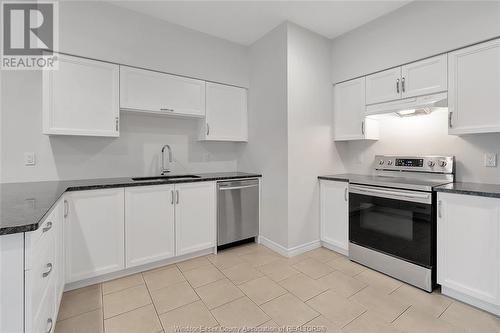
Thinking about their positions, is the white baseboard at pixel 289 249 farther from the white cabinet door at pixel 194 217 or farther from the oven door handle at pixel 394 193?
the oven door handle at pixel 394 193

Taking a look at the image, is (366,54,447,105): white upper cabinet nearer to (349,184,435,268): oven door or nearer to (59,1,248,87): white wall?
(349,184,435,268): oven door

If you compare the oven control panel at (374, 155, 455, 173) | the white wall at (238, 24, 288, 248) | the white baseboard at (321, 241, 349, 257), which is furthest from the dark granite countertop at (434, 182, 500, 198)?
the white wall at (238, 24, 288, 248)

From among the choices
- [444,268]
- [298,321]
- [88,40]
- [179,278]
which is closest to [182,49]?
[88,40]

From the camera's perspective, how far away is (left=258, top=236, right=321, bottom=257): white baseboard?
280cm

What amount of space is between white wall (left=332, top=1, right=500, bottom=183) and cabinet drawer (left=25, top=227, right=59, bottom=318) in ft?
10.6

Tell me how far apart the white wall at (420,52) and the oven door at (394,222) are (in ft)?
2.30

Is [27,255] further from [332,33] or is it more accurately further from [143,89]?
[332,33]

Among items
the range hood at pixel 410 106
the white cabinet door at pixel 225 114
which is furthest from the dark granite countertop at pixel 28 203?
the range hood at pixel 410 106

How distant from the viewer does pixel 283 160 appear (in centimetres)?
280

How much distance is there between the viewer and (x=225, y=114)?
3221 millimetres

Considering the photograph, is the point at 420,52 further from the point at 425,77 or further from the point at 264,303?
the point at 264,303

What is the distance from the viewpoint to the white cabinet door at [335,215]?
275 cm

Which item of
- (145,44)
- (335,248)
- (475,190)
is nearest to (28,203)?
(145,44)

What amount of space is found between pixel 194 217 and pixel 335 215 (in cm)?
164
